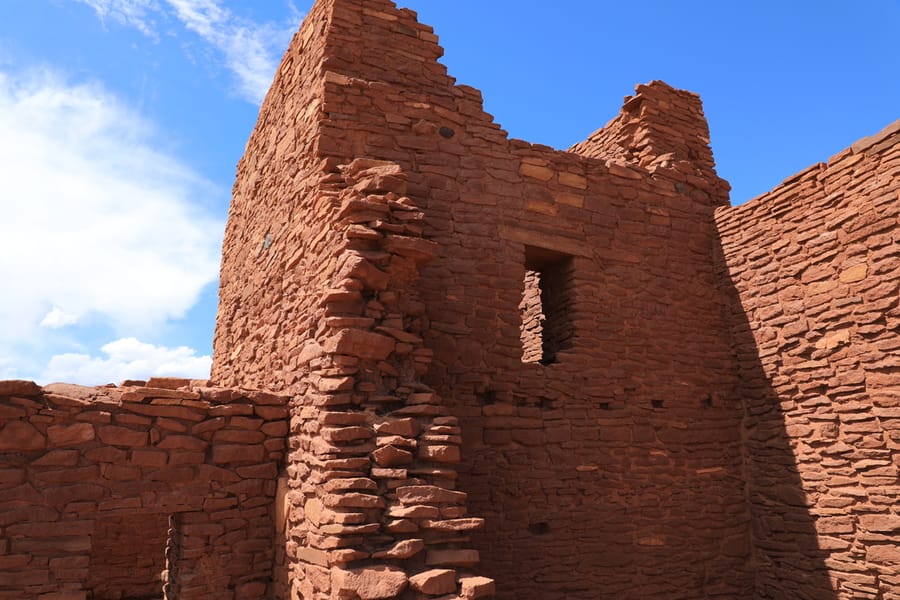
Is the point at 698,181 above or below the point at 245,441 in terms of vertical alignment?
above

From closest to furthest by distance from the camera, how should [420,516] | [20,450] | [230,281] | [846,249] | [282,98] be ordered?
[420,516], [20,450], [846,249], [282,98], [230,281]

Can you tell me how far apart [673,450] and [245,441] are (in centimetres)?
466

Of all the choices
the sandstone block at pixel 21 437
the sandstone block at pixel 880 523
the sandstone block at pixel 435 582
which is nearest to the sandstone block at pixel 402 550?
the sandstone block at pixel 435 582

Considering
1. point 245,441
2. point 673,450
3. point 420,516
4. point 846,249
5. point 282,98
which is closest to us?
point 420,516

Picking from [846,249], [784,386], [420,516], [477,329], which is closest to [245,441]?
[420,516]

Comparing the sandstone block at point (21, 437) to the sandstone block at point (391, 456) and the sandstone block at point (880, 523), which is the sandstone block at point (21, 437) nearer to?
the sandstone block at point (391, 456)

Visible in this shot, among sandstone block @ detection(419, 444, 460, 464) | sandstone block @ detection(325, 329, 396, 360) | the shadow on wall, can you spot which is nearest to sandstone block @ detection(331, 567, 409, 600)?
sandstone block @ detection(419, 444, 460, 464)

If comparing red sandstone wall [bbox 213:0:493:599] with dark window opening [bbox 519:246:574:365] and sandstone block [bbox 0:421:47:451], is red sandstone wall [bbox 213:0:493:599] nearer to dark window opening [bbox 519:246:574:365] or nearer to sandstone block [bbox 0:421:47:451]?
sandstone block [bbox 0:421:47:451]

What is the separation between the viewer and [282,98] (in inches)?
315

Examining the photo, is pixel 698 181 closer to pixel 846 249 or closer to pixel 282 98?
pixel 846 249

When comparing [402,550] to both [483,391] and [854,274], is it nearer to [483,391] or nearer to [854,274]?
[483,391]

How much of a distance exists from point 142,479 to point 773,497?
6576 mm

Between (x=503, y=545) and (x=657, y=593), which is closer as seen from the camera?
(x=503, y=545)

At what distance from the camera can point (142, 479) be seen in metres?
5.10
